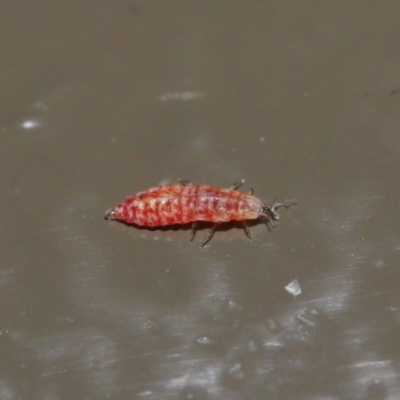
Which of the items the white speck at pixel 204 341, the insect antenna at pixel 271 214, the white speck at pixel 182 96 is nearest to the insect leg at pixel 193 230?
the insect antenna at pixel 271 214

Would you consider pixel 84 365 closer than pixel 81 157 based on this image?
Yes

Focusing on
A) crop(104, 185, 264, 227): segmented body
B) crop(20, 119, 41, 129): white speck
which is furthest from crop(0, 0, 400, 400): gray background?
crop(104, 185, 264, 227): segmented body

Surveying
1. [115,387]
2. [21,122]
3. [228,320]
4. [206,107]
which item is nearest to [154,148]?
[206,107]

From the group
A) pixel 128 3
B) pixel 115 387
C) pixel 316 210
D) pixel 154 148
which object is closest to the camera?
pixel 115 387

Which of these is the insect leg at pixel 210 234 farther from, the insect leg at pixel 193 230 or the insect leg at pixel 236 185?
the insect leg at pixel 236 185

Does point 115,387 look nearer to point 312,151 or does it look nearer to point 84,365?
point 84,365

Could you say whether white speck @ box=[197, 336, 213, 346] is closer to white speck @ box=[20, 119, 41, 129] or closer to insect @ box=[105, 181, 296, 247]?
insect @ box=[105, 181, 296, 247]

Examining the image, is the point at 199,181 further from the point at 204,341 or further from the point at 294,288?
the point at 204,341
